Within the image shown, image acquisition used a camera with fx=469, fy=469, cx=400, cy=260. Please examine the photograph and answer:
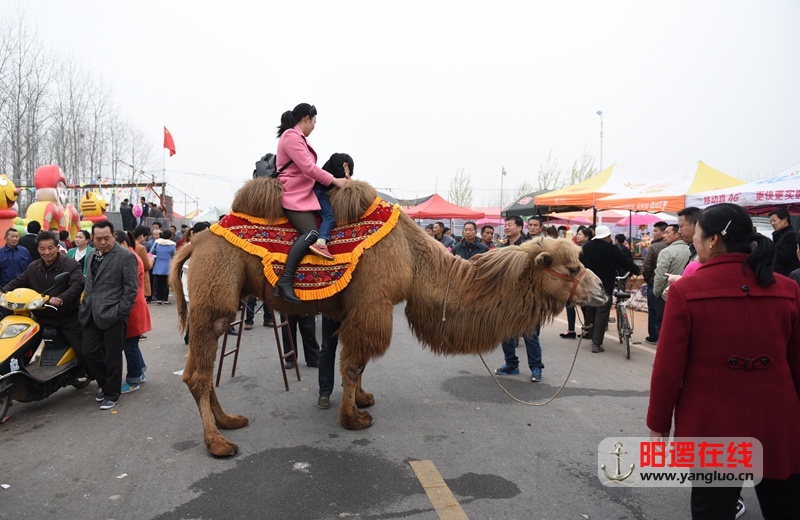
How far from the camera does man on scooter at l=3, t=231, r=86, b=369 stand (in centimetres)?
523

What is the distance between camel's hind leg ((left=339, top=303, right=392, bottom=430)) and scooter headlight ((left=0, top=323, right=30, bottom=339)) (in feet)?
11.3

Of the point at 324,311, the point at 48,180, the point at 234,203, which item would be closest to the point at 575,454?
the point at 324,311

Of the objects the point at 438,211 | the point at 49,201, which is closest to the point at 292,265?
the point at 49,201

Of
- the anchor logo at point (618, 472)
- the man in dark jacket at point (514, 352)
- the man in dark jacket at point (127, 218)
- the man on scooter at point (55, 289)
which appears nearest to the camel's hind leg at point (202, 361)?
the man on scooter at point (55, 289)

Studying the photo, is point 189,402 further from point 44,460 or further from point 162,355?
point 162,355

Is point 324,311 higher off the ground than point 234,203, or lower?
lower

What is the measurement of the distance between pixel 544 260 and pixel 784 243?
13.3 feet

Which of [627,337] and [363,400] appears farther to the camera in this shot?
[627,337]

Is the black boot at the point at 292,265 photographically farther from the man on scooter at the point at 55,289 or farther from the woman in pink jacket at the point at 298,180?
the man on scooter at the point at 55,289

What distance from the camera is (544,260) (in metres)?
4.21

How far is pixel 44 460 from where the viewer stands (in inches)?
152

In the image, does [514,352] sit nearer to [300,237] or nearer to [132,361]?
[300,237]

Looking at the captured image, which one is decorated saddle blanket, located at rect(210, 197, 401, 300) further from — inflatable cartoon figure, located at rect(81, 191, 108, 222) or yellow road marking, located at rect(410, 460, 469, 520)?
inflatable cartoon figure, located at rect(81, 191, 108, 222)

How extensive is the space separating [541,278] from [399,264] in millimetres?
1302
